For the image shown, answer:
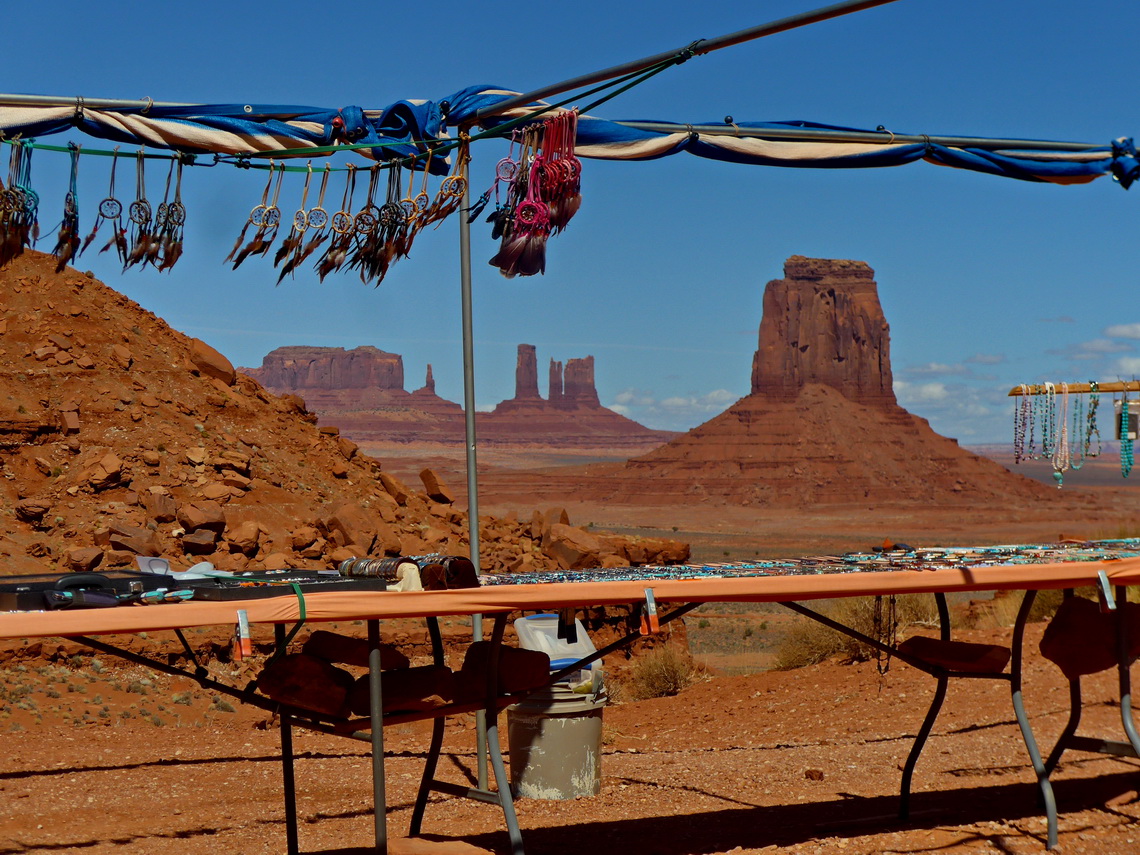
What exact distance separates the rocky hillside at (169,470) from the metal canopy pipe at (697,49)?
742 centimetres

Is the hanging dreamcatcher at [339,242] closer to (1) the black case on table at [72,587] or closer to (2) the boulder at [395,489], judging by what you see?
(1) the black case on table at [72,587]

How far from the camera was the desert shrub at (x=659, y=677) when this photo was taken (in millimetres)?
12781

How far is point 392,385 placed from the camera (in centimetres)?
15188

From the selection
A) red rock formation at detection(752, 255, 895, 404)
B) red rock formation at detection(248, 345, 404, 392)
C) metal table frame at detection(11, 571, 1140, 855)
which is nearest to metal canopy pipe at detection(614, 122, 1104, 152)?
metal table frame at detection(11, 571, 1140, 855)

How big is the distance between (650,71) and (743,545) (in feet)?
174

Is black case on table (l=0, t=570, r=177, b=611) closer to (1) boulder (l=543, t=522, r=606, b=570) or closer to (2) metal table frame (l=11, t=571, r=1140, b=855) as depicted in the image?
(2) metal table frame (l=11, t=571, r=1140, b=855)

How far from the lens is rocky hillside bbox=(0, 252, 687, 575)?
13.0 m

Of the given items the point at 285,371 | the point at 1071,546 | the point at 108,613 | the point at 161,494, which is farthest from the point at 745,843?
the point at 285,371

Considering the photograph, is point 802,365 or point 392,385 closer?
point 802,365

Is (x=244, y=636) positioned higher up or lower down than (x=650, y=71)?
lower down

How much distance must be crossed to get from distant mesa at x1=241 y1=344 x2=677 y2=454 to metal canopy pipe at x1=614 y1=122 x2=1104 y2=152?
423 ft

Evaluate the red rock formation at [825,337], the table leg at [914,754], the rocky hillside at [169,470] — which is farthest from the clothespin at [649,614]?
the red rock formation at [825,337]

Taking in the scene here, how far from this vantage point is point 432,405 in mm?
150875

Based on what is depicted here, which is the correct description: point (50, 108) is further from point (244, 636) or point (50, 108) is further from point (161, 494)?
point (161, 494)
